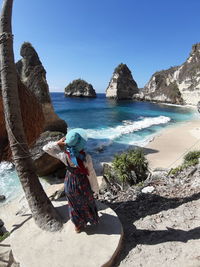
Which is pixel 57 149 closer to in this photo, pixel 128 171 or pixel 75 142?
pixel 75 142

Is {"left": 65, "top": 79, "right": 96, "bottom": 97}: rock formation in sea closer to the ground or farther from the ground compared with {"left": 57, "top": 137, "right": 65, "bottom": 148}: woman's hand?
farther from the ground

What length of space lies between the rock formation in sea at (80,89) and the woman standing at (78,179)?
86.4 meters

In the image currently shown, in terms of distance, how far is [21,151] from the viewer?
139 inches

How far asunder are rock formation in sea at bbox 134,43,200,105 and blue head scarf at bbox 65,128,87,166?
50194mm

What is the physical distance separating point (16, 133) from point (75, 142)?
1167mm

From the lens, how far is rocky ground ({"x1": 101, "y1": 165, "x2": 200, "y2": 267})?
10.0 ft

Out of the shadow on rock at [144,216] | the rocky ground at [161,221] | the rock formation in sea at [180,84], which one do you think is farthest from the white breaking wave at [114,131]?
the rock formation in sea at [180,84]

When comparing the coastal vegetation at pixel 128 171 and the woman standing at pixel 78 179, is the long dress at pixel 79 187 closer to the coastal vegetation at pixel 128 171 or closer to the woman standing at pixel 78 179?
the woman standing at pixel 78 179

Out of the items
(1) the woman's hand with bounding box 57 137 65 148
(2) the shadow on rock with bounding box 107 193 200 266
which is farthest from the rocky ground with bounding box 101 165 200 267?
(1) the woman's hand with bounding box 57 137 65 148

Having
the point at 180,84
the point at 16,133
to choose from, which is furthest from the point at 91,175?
the point at 180,84

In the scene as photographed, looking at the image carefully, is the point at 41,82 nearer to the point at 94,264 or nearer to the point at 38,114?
the point at 38,114

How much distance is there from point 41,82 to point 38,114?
9753 mm

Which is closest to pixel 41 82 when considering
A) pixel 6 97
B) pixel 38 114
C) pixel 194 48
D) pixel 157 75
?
pixel 38 114

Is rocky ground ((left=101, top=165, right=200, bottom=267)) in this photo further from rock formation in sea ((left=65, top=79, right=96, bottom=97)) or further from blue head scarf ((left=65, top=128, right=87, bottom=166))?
rock formation in sea ((left=65, top=79, right=96, bottom=97))
